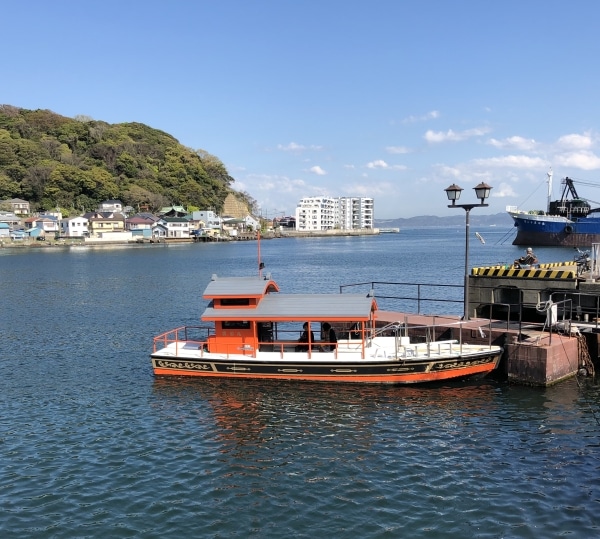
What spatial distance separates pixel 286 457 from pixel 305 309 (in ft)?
24.8

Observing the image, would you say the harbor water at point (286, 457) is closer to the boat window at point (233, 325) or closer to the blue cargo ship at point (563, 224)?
the boat window at point (233, 325)

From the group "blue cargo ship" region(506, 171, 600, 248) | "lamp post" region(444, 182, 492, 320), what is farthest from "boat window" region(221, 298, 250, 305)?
"blue cargo ship" region(506, 171, 600, 248)

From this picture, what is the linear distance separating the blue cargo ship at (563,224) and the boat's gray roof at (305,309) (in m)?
102

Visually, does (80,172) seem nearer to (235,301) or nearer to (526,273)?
(235,301)

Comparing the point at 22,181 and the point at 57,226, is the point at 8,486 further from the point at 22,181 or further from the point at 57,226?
the point at 22,181

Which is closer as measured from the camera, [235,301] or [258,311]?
[258,311]

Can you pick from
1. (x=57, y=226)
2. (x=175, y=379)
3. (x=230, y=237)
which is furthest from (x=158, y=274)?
(x=230, y=237)

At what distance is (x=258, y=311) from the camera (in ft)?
73.5

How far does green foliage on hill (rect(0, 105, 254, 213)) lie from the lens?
167 m

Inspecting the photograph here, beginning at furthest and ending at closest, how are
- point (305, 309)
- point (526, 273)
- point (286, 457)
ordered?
point (526, 273)
point (305, 309)
point (286, 457)

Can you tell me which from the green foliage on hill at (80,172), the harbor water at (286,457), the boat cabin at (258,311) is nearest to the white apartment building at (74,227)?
the green foliage on hill at (80,172)

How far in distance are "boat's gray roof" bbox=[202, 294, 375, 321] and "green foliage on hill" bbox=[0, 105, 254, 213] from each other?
160765 mm

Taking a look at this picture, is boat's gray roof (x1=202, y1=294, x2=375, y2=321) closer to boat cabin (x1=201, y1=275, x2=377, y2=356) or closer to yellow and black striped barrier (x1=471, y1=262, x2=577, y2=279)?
boat cabin (x1=201, y1=275, x2=377, y2=356)

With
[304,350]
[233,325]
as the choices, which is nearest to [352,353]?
[304,350]
